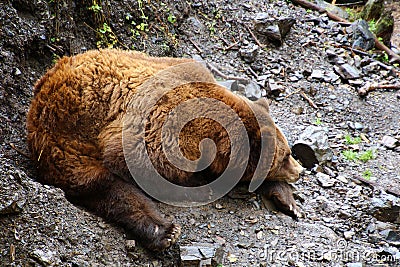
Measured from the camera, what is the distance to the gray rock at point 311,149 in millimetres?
6088

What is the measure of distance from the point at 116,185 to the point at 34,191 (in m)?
0.81

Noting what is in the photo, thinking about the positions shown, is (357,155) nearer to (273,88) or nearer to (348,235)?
(273,88)

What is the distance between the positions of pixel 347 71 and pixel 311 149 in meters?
3.16

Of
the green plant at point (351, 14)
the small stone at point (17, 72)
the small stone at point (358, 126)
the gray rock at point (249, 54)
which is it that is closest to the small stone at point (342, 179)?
the small stone at point (358, 126)

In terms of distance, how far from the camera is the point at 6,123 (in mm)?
4676

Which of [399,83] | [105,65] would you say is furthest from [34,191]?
[399,83]

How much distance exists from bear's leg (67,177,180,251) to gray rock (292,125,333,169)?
2.50 m

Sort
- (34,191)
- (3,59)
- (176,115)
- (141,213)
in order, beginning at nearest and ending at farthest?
(34,191)
(141,213)
(176,115)
(3,59)

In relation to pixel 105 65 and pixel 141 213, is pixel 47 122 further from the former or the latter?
pixel 141 213

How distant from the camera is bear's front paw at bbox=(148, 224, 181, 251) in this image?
13.4 ft

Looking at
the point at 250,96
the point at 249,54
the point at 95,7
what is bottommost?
the point at 250,96

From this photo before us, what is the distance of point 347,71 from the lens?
28.2ft

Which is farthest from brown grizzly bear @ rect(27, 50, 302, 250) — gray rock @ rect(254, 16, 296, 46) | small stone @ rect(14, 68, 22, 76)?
gray rock @ rect(254, 16, 296, 46)

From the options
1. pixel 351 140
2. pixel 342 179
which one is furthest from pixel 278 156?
pixel 351 140
